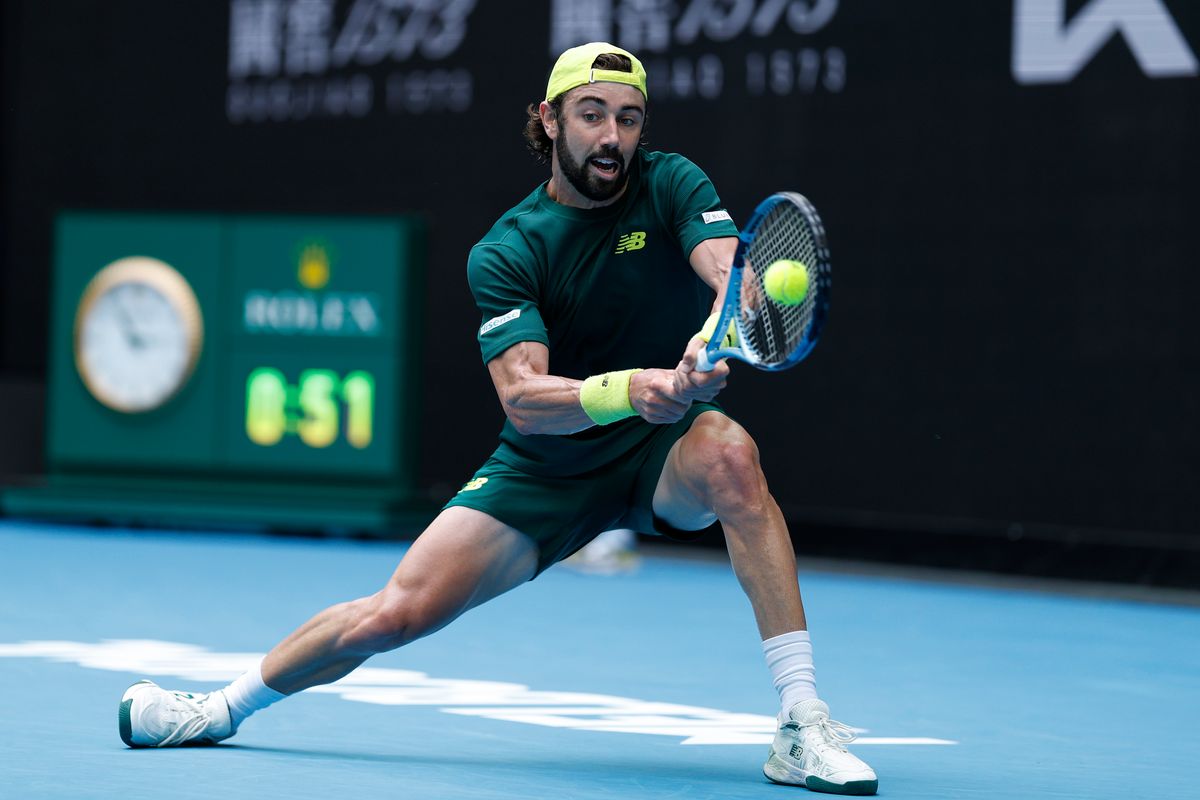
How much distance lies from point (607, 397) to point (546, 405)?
0.60 feet

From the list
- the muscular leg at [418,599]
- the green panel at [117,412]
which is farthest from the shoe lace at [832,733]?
the green panel at [117,412]

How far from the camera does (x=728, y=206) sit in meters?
9.48

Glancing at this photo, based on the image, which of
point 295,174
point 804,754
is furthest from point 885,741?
point 295,174

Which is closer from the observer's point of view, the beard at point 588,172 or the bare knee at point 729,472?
the bare knee at point 729,472

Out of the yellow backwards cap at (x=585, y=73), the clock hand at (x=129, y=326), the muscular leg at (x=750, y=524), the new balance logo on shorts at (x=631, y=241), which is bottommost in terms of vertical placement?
the muscular leg at (x=750, y=524)

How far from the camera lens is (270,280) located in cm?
1033

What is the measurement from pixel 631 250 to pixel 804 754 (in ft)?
3.95

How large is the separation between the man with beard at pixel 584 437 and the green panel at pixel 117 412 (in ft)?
20.9

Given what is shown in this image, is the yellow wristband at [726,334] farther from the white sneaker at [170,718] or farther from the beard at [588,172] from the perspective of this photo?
the white sneaker at [170,718]

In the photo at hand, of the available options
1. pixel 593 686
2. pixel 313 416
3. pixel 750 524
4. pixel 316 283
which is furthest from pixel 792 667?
pixel 316 283

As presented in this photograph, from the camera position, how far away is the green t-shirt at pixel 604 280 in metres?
4.13

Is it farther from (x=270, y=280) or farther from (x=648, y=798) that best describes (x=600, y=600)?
(x=648, y=798)

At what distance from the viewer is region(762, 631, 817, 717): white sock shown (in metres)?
3.82

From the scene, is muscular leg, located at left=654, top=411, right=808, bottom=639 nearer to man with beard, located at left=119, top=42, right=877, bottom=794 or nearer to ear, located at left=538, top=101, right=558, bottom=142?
man with beard, located at left=119, top=42, right=877, bottom=794
